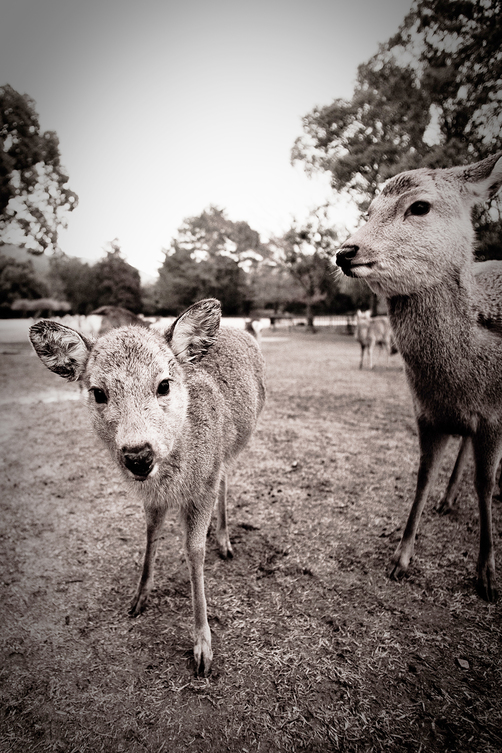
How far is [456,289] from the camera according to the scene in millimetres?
2418

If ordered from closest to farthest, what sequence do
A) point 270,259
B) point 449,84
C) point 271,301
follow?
point 449,84
point 270,259
point 271,301

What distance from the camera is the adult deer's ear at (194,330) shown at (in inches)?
86.5

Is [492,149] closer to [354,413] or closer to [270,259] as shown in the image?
[354,413]

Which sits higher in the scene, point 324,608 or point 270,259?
point 270,259

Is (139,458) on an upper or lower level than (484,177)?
lower

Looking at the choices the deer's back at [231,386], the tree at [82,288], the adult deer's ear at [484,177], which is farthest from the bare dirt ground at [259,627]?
the tree at [82,288]

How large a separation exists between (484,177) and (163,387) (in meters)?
2.37

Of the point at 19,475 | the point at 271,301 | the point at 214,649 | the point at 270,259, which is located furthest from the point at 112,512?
the point at 271,301

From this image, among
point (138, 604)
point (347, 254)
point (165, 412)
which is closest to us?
point (165, 412)

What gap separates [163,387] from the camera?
80.7 inches

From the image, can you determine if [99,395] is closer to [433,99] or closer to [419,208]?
[419,208]

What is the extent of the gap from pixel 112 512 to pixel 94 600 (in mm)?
1280

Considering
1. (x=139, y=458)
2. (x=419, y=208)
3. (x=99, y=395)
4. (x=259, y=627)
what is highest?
(x=419, y=208)

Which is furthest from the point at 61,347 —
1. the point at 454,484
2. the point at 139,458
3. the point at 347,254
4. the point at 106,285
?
the point at 106,285
